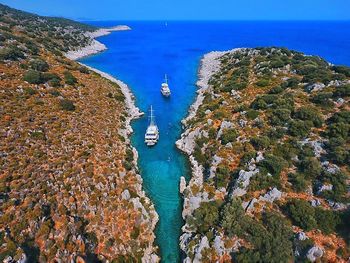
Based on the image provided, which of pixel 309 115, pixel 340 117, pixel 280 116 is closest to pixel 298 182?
pixel 309 115

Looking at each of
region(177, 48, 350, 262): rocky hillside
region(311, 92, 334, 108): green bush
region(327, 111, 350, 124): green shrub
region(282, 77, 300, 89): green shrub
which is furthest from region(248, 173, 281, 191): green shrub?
region(282, 77, 300, 89): green shrub

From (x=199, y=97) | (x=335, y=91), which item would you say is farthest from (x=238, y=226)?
(x=199, y=97)

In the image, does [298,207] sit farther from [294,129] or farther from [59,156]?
[59,156]

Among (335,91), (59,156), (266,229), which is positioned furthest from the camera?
(335,91)

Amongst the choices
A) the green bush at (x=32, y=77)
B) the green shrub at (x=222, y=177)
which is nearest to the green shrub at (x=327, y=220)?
the green shrub at (x=222, y=177)

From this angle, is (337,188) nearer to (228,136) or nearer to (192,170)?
(228,136)
